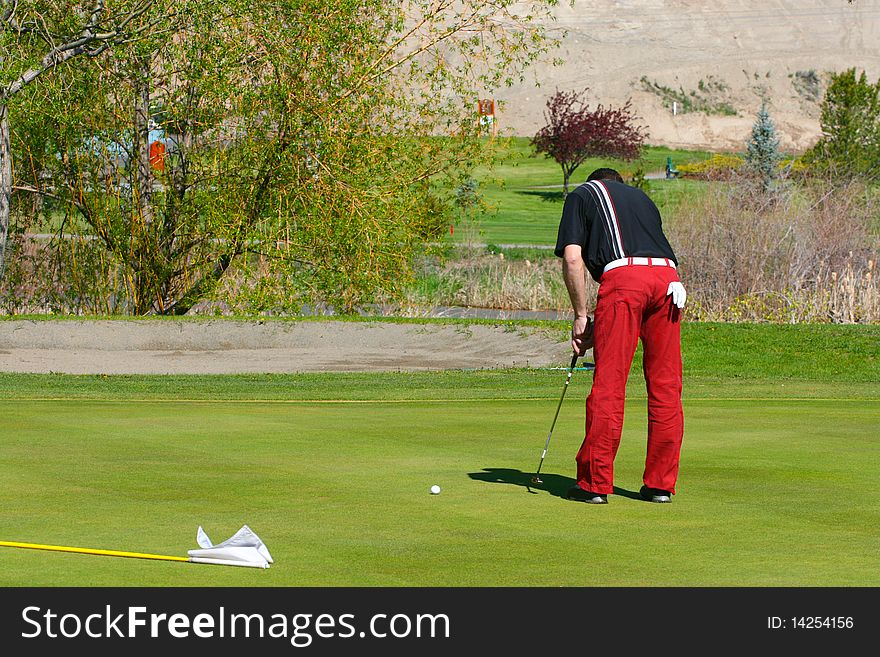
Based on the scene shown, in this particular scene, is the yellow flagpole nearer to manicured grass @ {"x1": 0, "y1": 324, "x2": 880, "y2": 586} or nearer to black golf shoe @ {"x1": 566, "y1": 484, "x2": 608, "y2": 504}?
manicured grass @ {"x1": 0, "y1": 324, "x2": 880, "y2": 586}

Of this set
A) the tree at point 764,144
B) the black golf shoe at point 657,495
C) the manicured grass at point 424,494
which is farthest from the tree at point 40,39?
the tree at point 764,144

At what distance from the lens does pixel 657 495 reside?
6.79 meters

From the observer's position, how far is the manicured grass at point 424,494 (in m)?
5.05

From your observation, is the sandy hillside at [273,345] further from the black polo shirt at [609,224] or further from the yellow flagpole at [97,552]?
the yellow flagpole at [97,552]

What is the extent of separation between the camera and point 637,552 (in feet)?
17.7

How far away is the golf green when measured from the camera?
5.04 m

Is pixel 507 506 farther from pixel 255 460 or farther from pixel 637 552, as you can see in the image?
pixel 255 460

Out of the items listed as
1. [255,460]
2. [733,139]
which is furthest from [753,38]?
[255,460]

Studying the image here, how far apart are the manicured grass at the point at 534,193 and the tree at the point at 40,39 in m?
15.2

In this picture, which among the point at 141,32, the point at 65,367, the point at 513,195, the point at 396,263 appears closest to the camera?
the point at 65,367

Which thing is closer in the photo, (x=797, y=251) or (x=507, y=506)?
(x=507, y=506)

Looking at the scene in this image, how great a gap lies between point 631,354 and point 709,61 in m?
135

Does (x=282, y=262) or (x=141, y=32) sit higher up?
(x=141, y=32)
